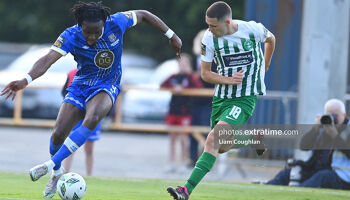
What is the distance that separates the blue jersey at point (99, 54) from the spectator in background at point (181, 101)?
24.0 feet

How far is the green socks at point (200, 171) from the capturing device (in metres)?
8.77

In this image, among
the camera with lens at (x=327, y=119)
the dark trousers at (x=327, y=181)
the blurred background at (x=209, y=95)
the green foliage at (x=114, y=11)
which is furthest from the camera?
the green foliage at (x=114, y=11)

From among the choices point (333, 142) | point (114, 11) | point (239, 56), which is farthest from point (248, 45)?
point (114, 11)

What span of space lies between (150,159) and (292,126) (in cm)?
494

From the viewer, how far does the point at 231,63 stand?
30.2 feet

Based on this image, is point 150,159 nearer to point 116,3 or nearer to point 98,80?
point 98,80

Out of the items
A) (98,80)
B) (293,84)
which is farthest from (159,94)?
(98,80)

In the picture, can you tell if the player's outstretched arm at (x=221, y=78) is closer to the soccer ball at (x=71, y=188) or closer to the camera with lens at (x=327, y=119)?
the soccer ball at (x=71, y=188)

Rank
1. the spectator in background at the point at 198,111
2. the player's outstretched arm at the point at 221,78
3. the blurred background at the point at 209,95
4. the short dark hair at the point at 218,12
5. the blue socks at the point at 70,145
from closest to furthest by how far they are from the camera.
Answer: the blue socks at the point at 70,145 < the short dark hair at the point at 218,12 < the player's outstretched arm at the point at 221,78 < the blurred background at the point at 209,95 < the spectator in background at the point at 198,111

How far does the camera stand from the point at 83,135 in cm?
886

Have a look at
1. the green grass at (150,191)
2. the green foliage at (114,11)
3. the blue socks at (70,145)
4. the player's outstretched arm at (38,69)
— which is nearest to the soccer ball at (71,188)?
the blue socks at (70,145)

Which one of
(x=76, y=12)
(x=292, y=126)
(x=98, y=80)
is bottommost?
(x=292, y=126)

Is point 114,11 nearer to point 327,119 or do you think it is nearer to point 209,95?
point 209,95

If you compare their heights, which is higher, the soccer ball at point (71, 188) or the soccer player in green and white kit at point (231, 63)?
the soccer player in green and white kit at point (231, 63)
